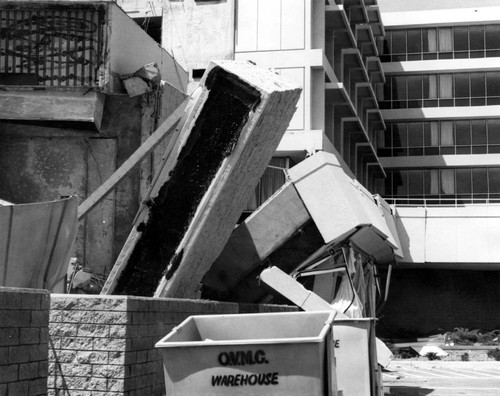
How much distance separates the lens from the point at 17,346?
5801 millimetres

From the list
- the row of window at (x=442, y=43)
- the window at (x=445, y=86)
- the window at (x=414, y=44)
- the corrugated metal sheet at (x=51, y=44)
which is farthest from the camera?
the window at (x=414, y=44)

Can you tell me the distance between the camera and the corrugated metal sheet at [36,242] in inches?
308

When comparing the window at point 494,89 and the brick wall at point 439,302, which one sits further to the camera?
the window at point 494,89

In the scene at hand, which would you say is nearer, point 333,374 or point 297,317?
point 333,374

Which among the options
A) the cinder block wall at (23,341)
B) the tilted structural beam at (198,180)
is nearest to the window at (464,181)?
the tilted structural beam at (198,180)

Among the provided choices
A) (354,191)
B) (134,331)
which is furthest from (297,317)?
(354,191)

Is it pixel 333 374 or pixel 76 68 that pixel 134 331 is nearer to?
pixel 333 374

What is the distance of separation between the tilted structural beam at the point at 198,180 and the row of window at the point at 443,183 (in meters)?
46.4

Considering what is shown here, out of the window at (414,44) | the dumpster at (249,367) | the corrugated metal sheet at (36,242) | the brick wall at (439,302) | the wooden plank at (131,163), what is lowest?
the brick wall at (439,302)

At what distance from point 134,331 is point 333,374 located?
220 centimetres

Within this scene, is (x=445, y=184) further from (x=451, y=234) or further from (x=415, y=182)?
(x=451, y=234)

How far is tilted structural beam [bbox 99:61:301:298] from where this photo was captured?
11078 millimetres

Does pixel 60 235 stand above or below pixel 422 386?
above

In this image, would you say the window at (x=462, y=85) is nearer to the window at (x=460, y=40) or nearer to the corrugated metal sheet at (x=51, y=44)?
the window at (x=460, y=40)
